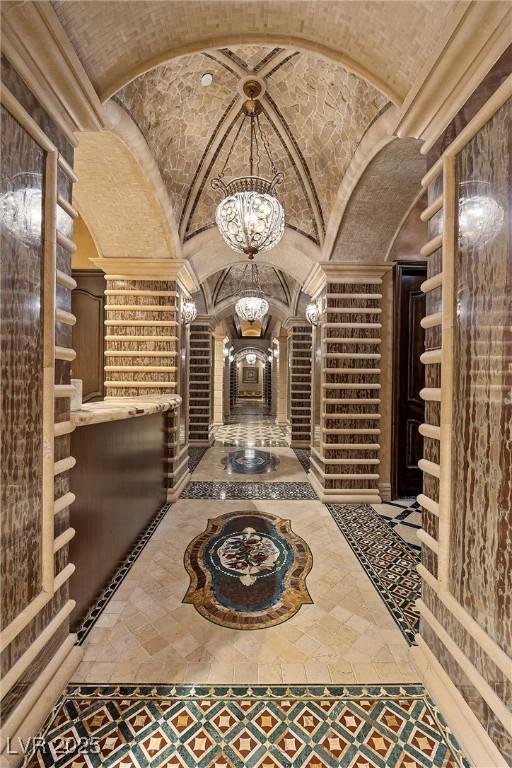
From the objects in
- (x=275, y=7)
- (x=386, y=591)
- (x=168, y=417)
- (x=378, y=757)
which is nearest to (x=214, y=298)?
(x=168, y=417)

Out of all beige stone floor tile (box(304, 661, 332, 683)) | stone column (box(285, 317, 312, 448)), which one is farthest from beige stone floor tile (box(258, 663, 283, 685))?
stone column (box(285, 317, 312, 448))

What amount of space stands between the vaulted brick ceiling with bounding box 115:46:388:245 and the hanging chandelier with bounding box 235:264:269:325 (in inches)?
111

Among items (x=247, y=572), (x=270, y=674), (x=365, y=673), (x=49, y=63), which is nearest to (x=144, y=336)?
(x=49, y=63)

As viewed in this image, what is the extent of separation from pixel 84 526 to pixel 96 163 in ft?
12.3

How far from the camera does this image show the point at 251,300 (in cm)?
792

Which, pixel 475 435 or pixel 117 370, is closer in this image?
pixel 475 435

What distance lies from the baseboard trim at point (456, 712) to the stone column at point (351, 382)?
3.00 meters

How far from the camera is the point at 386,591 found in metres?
2.80

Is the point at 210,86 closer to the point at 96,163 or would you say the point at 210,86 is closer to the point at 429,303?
the point at 96,163

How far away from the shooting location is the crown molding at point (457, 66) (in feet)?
4.54

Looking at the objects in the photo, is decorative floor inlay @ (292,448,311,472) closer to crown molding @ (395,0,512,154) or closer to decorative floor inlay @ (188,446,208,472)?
decorative floor inlay @ (188,446,208,472)

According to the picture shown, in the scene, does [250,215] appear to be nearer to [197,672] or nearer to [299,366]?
[197,672]

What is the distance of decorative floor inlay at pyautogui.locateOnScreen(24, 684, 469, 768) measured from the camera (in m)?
1.51

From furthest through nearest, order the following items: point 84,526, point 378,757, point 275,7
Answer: point 84,526
point 275,7
point 378,757
